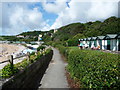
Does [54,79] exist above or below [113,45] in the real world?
below

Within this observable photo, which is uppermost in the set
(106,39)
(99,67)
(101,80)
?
(106,39)

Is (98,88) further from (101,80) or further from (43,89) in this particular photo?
(43,89)

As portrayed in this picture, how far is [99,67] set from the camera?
3.35 m

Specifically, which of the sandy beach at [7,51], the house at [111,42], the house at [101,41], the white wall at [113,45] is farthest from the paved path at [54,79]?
the sandy beach at [7,51]

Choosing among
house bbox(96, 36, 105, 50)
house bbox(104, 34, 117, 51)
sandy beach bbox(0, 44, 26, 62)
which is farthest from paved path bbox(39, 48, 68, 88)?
sandy beach bbox(0, 44, 26, 62)

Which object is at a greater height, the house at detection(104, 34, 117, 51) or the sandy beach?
the house at detection(104, 34, 117, 51)

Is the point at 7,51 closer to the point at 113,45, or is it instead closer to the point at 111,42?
the point at 111,42

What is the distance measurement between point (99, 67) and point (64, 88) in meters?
4.42

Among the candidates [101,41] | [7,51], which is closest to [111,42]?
[101,41]

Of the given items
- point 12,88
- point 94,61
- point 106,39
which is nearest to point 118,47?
point 106,39

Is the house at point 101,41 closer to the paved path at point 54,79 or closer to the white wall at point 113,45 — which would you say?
the white wall at point 113,45

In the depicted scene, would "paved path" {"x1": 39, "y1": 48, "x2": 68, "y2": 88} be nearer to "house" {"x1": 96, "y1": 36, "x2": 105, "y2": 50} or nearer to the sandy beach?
"house" {"x1": 96, "y1": 36, "x2": 105, "y2": 50}

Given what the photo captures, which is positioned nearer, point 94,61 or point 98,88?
point 98,88

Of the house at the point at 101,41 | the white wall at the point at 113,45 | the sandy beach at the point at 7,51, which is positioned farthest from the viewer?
the sandy beach at the point at 7,51
